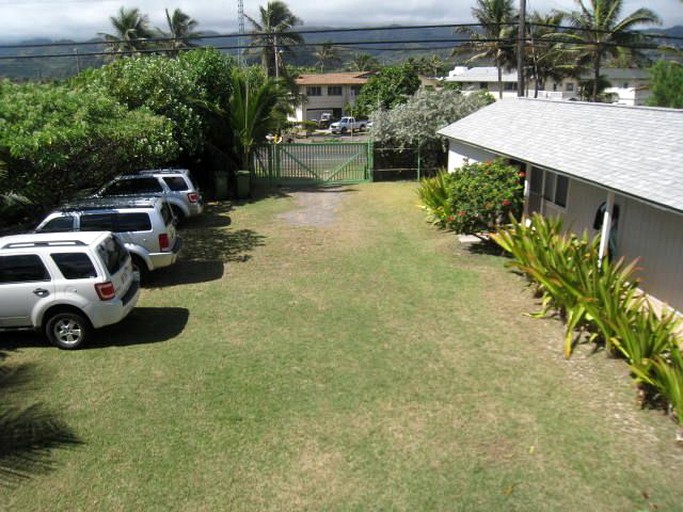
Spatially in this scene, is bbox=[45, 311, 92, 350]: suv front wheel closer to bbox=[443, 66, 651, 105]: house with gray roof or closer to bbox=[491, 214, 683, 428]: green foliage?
bbox=[491, 214, 683, 428]: green foliage

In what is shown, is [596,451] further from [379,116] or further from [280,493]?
[379,116]

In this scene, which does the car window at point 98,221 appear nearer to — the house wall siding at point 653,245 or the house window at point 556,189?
the house wall siding at point 653,245

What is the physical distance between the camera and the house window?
15.0 metres

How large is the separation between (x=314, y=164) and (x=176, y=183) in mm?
9758

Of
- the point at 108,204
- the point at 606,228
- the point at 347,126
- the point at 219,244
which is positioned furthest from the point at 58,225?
the point at 347,126

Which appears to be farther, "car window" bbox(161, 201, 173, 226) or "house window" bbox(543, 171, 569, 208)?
"house window" bbox(543, 171, 569, 208)

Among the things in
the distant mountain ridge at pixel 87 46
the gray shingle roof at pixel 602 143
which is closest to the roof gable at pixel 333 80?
the distant mountain ridge at pixel 87 46

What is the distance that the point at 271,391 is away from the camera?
8070 millimetres

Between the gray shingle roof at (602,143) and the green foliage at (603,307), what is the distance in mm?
1188

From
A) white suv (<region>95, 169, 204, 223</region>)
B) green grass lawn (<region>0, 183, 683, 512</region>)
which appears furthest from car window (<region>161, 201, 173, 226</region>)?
white suv (<region>95, 169, 204, 223</region>)

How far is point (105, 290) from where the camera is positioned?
9.09 meters

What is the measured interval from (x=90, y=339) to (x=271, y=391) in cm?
332

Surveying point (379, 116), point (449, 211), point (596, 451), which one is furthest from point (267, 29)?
point (596, 451)

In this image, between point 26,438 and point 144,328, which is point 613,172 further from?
point 26,438
